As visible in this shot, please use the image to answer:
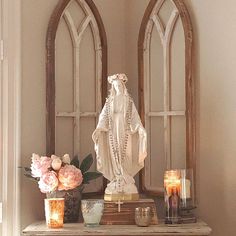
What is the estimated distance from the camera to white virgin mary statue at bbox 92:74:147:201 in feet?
8.60

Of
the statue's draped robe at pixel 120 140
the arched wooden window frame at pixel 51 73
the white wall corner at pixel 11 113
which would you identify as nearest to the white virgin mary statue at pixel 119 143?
the statue's draped robe at pixel 120 140

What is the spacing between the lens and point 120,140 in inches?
104

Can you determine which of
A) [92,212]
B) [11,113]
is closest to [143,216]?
[92,212]

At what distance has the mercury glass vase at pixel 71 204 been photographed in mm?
2716

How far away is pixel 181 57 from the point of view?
2926 millimetres

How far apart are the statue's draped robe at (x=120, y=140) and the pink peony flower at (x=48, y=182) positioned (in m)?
0.24

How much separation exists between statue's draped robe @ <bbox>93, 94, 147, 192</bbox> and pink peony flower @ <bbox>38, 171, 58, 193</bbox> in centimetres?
24

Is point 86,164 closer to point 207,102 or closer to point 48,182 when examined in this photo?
point 48,182

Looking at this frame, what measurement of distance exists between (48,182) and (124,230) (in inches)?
18.4

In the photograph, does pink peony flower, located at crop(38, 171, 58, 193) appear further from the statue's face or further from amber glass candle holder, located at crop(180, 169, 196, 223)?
amber glass candle holder, located at crop(180, 169, 196, 223)

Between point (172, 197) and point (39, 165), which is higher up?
point (39, 165)

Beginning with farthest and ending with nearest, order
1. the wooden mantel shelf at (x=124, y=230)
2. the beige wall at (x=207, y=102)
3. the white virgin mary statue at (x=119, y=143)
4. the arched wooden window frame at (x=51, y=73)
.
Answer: the arched wooden window frame at (x=51, y=73), the beige wall at (x=207, y=102), the white virgin mary statue at (x=119, y=143), the wooden mantel shelf at (x=124, y=230)

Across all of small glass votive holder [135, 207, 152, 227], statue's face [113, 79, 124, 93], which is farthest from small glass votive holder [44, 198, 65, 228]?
statue's face [113, 79, 124, 93]

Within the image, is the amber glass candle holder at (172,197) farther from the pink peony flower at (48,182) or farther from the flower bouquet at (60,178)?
the pink peony flower at (48,182)
